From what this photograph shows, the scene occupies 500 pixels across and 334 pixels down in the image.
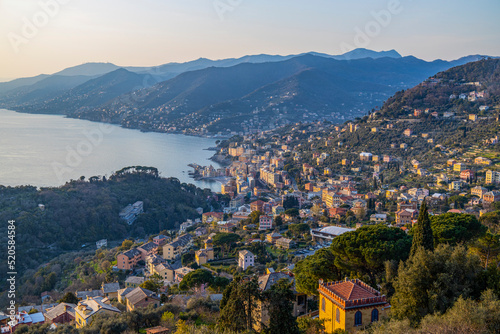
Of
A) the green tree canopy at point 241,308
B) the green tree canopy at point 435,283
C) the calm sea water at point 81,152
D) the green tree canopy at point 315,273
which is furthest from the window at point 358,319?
the calm sea water at point 81,152

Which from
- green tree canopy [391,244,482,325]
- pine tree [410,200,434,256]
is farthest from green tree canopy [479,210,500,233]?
green tree canopy [391,244,482,325]

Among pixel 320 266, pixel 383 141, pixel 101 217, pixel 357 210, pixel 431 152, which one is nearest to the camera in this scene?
pixel 320 266

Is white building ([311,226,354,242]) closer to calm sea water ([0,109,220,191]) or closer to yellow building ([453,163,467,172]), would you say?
yellow building ([453,163,467,172])

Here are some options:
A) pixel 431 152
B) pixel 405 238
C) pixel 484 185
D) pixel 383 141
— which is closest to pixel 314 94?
pixel 383 141

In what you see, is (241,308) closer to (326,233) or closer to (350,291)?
(350,291)

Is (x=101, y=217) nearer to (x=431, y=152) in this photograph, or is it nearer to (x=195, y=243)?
(x=195, y=243)

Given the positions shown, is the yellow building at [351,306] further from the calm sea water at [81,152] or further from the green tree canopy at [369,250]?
the calm sea water at [81,152]
